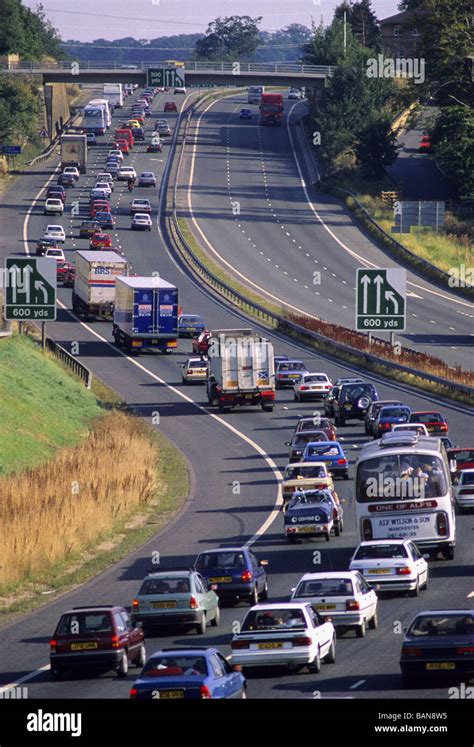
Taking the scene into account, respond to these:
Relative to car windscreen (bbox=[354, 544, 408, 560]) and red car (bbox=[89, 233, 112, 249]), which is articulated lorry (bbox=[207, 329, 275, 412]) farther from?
red car (bbox=[89, 233, 112, 249])

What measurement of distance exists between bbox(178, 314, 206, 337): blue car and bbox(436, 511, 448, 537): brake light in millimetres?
47205

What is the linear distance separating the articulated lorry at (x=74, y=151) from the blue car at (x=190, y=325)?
200 ft

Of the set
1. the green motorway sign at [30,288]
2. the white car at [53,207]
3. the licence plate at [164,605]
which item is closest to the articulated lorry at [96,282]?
the green motorway sign at [30,288]

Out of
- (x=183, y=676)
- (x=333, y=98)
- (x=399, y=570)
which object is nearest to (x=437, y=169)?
(x=333, y=98)

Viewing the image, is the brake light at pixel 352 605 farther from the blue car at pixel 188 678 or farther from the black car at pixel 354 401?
the black car at pixel 354 401

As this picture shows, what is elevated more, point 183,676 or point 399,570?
point 183,676

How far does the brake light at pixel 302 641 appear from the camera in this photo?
23.8 metres

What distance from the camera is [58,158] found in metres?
154

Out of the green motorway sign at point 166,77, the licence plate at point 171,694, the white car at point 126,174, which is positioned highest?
the green motorway sign at point 166,77

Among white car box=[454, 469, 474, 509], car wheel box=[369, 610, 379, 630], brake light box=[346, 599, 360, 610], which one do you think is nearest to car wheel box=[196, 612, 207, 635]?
brake light box=[346, 599, 360, 610]

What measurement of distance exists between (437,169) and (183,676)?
118955mm

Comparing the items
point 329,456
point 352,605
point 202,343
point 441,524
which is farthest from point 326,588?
point 202,343

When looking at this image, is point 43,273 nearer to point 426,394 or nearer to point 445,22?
point 426,394

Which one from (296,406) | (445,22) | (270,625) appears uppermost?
(445,22)
